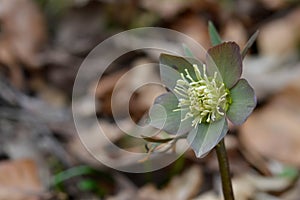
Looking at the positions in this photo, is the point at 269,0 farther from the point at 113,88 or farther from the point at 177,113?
the point at 177,113

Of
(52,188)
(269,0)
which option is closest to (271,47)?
(269,0)

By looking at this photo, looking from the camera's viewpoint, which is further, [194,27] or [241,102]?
[194,27]

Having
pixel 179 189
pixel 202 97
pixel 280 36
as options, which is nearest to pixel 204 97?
pixel 202 97

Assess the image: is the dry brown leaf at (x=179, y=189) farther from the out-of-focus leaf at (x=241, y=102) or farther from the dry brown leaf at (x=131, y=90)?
the out-of-focus leaf at (x=241, y=102)

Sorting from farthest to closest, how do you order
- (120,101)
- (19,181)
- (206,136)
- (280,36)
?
(280,36) < (120,101) < (19,181) < (206,136)

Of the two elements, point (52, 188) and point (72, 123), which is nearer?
point (52, 188)

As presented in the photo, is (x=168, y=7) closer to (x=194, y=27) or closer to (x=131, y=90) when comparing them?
(x=194, y=27)

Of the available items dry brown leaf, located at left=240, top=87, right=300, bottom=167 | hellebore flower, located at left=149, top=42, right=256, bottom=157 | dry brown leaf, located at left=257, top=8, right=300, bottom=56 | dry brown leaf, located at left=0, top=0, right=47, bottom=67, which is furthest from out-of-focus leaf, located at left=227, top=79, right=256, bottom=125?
dry brown leaf, located at left=0, top=0, right=47, bottom=67
